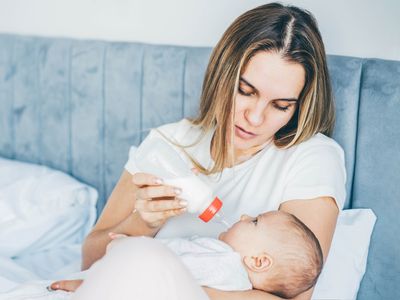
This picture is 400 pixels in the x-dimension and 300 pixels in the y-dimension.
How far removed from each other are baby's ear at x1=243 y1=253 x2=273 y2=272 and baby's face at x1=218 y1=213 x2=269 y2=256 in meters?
0.01

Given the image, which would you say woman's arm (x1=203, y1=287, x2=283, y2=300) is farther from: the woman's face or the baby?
the woman's face

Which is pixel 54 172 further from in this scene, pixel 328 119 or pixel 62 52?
pixel 328 119

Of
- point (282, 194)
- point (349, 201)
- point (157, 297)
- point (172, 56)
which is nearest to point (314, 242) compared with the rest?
point (282, 194)

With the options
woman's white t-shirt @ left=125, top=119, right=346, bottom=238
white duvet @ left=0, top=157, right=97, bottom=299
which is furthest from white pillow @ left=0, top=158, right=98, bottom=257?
woman's white t-shirt @ left=125, top=119, right=346, bottom=238

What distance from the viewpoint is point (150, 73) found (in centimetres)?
175

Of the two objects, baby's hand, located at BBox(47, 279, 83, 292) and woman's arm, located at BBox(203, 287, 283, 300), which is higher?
woman's arm, located at BBox(203, 287, 283, 300)

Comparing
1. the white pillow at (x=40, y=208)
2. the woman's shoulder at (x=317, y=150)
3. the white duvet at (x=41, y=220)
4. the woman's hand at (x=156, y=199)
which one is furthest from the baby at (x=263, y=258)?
the white pillow at (x=40, y=208)

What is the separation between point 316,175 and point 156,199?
38 centimetres

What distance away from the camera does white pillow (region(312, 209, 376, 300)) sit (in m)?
1.32

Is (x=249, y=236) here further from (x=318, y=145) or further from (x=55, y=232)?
(x=55, y=232)

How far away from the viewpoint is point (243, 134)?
1.28 m

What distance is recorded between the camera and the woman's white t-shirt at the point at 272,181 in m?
1.24

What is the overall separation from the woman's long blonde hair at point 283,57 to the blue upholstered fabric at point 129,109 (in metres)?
0.13

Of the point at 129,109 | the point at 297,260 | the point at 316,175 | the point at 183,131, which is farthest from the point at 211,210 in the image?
the point at 129,109
